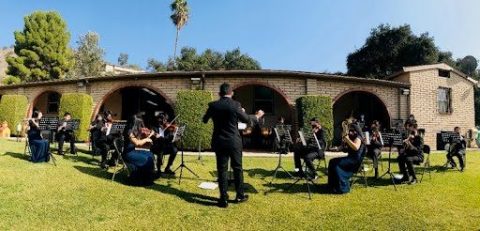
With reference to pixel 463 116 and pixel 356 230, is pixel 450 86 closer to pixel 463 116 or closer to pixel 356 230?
pixel 463 116

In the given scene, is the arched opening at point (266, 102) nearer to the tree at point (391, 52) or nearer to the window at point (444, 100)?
the window at point (444, 100)

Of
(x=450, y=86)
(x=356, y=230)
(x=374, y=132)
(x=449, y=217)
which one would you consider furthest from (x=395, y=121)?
(x=356, y=230)

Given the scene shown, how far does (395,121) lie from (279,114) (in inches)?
233

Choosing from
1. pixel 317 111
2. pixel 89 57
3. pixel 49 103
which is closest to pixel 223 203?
pixel 317 111

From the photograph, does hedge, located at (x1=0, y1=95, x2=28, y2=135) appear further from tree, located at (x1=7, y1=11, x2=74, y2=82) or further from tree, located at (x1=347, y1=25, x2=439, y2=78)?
tree, located at (x1=347, y1=25, x2=439, y2=78)

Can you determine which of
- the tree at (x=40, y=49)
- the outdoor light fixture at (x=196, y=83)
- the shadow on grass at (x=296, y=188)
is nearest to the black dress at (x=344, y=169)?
the shadow on grass at (x=296, y=188)

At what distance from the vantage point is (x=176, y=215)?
6.18m

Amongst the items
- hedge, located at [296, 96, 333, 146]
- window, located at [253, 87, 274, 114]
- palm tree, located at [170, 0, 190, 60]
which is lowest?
hedge, located at [296, 96, 333, 146]

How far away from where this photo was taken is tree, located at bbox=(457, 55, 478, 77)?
43094 mm

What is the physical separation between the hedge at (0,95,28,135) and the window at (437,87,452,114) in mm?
23720

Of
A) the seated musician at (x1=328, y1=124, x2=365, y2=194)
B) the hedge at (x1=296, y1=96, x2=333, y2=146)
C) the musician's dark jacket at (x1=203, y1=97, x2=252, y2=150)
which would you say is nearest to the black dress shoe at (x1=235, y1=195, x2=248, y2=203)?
the musician's dark jacket at (x1=203, y1=97, x2=252, y2=150)

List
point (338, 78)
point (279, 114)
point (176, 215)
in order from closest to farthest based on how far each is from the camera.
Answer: point (176, 215) → point (338, 78) → point (279, 114)

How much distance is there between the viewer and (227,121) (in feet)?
21.3

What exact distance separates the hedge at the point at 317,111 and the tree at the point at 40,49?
3110 cm
